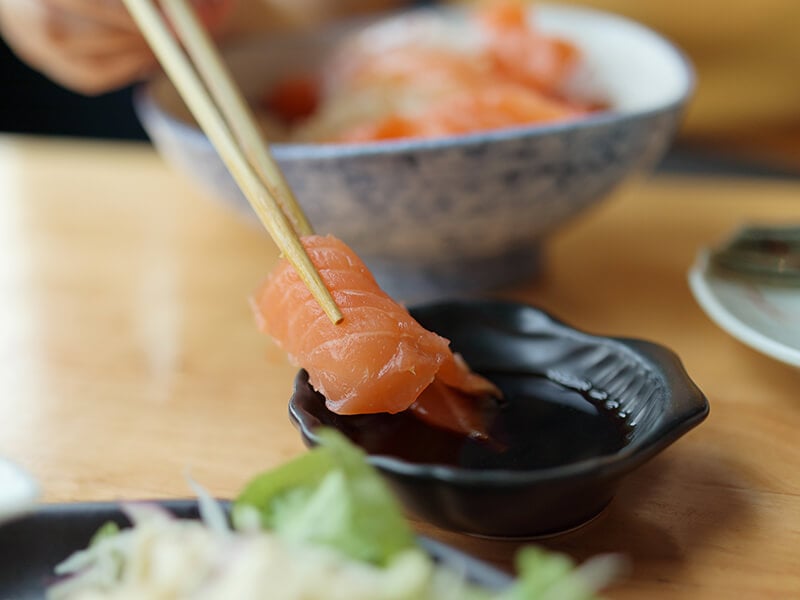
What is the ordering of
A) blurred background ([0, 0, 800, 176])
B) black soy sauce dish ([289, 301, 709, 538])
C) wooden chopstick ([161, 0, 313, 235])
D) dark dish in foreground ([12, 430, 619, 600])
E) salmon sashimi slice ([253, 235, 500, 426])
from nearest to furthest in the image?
dark dish in foreground ([12, 430, 619, 600]) < black soy sauce dish ([289, 301, 709, 538]) < salmon sashimi slice ([253, 235, 500, 426]) < wooden chopstick ([161, 0, 313, 235]) < blurred background ([0, 0, 800, 176])

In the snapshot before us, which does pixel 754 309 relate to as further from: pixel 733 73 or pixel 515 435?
pixel 733 73

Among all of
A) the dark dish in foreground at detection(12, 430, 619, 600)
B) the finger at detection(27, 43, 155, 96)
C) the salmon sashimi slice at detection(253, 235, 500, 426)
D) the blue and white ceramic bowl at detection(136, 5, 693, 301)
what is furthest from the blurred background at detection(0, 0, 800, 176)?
the dark dish in foreground at detection(12, 430, 619, 600)

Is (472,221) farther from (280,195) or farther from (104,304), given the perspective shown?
(104,304)

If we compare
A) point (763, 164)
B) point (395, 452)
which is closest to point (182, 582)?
point (395, 452)

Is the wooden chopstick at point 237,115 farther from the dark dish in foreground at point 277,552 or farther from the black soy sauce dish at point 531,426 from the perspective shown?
the dark dish in foreground at point 277,552

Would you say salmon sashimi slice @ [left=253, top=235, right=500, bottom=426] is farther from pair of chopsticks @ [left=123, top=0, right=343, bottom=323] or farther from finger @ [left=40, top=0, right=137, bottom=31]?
finger @ [left=40, top=0, right=137, bottom=31]

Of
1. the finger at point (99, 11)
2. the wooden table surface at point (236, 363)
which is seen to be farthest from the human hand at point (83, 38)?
the wooden table surface at point (236, 363)
